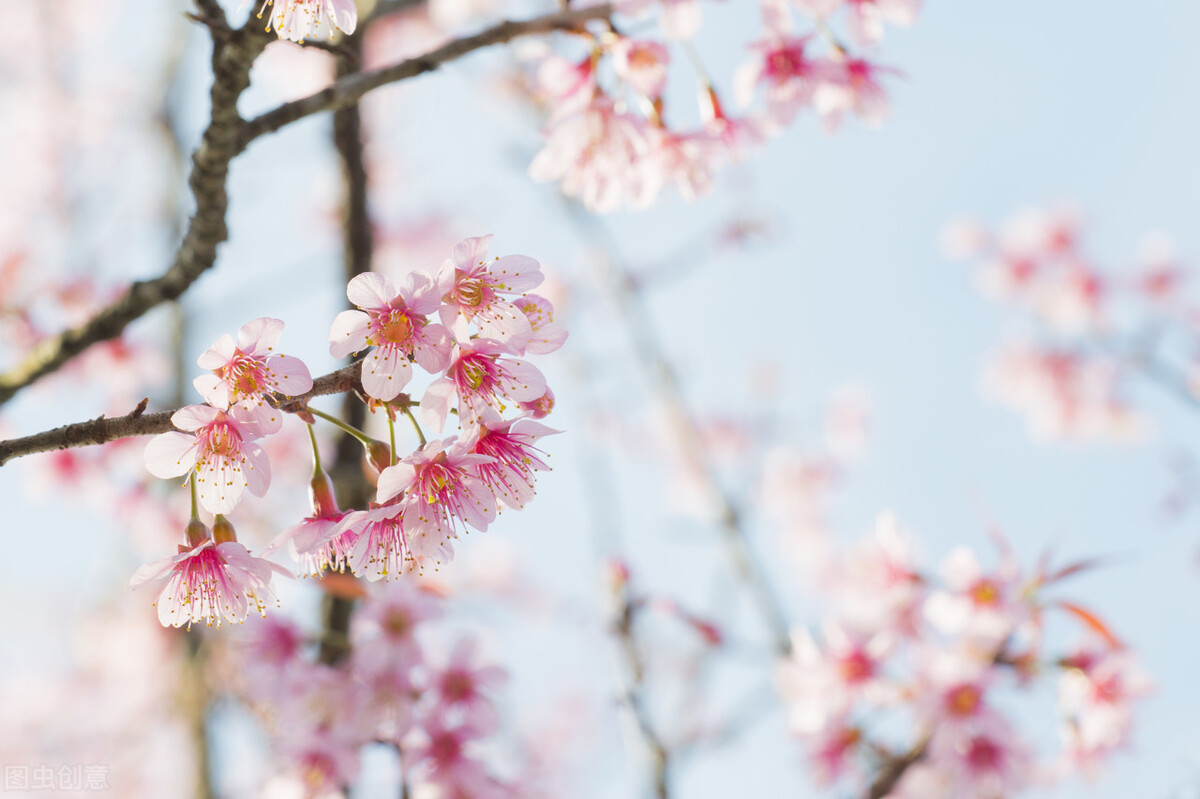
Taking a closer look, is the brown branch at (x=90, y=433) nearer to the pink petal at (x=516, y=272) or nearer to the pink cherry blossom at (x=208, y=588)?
the pink cherry blossom at (x=208, y=588)

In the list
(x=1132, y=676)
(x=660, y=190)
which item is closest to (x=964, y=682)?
(x=1132, y=676)

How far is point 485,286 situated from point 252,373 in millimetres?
366

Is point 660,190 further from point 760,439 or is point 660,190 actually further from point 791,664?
point 760,439

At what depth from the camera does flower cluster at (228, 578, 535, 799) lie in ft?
7.73

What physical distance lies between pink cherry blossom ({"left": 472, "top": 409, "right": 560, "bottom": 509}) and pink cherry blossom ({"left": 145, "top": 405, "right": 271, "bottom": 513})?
13.2 inches

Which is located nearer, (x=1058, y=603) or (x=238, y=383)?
(x=238, y=383)

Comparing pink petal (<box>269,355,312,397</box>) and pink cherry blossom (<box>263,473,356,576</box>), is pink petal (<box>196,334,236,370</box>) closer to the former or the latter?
pink petal (<box>269,355,312,397</box>)

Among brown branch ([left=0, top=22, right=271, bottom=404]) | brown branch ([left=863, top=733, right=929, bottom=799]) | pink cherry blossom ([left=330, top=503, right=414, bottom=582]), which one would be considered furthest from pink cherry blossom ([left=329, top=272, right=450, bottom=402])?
brown branch ([left=863, top=733, right=929, bottom=799])

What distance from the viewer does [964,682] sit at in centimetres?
257

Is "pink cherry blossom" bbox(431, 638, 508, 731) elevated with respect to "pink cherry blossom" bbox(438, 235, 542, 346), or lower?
lower

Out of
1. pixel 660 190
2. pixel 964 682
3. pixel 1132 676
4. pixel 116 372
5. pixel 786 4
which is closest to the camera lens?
pixel 786 4

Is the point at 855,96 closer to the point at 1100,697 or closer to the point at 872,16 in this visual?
the point at 872,16

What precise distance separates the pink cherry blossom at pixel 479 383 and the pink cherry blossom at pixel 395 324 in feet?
0.09

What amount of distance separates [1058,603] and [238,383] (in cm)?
229
